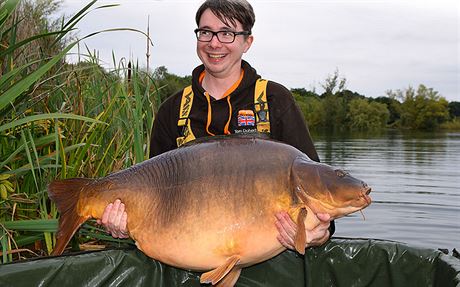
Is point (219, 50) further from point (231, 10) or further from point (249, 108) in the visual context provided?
point (249, 108)

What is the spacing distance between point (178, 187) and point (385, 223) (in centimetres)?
549

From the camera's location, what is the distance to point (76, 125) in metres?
3.42

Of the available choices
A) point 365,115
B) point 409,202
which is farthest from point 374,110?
point 409,202

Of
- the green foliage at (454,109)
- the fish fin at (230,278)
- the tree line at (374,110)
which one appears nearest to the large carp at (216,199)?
the fish fin at (230,278)

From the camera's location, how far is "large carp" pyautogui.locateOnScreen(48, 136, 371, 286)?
211 cm

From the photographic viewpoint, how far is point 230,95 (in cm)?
279

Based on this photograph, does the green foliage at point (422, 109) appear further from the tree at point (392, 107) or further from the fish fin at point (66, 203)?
the fish fin at point (66, 203)

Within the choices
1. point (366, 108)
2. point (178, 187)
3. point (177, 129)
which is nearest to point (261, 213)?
point (178, 187)

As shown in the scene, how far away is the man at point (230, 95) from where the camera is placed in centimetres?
269

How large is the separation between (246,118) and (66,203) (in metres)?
0.94

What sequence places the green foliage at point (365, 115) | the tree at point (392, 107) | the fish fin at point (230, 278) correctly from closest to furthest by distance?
1. the fish fin at point (230, 278)
2. the green foliage at point (365, 115)
3. the tree at point (392, 107)

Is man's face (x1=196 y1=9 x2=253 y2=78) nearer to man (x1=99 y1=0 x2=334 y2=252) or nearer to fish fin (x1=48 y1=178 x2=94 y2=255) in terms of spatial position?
man (x1=99 y1=0 x2=334 y2=252)

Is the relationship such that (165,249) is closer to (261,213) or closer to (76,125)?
(261,213)

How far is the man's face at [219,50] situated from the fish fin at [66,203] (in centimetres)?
88
